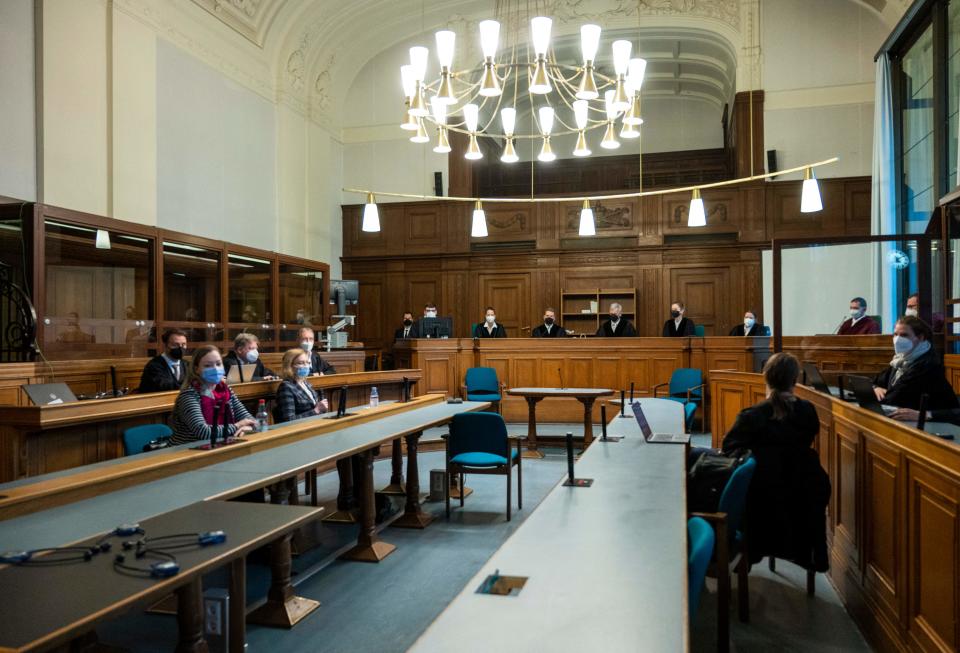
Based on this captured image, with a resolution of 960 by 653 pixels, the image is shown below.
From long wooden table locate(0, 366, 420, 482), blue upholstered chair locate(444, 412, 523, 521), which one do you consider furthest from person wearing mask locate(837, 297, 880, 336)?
long wooden table locate(0, 366, 420, 482)

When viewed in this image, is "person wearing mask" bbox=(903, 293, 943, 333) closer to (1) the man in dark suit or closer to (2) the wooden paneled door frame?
(2) the wooden paneled door frame

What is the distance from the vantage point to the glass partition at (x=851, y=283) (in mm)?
5207

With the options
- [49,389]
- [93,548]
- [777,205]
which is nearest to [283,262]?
[49,389]

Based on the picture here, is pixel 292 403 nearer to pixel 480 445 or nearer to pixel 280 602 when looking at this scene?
pixel 480 445

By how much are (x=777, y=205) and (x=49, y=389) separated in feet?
34.9

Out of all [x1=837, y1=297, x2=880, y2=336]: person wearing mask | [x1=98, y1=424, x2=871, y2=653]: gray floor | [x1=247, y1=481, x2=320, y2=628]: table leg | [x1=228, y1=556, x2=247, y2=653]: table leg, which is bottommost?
[x1=98, y1=424, x2=871, y2=653]: gray floor

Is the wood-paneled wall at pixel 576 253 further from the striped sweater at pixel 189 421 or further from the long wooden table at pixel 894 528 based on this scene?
the striped sweater at pixel 189 421

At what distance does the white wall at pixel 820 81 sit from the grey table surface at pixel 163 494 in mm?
9926

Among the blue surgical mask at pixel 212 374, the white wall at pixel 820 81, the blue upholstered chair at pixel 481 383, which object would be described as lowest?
the blue upholstered chair at pixel 481 383

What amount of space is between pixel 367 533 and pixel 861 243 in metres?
4.29

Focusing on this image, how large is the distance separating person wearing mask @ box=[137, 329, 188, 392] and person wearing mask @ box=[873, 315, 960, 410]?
491 centimetres

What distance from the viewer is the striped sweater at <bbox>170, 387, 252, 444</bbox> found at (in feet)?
12.7

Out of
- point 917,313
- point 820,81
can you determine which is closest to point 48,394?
point 917,313

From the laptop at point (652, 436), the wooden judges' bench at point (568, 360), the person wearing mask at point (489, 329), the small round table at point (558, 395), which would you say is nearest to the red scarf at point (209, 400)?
the laptop at point (652, 436)
